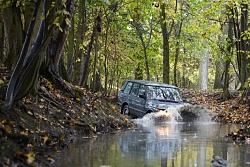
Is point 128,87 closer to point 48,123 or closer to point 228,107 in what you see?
point 228,107

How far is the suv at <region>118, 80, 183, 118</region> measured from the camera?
1688 centimetres

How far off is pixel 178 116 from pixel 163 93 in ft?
4.27

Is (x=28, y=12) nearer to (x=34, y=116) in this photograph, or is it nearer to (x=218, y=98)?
(x=34, y=116)

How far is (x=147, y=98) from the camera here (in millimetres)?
17156

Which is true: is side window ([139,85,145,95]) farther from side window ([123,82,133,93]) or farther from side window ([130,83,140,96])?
side window ([123,82,133,93])

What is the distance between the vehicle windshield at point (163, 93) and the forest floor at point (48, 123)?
3.41 m

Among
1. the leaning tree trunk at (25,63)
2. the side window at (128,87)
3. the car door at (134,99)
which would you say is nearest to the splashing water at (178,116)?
the car door at (134,99)

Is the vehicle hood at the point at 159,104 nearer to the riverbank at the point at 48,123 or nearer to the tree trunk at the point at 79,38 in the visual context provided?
the riverbank at the point at 48,123

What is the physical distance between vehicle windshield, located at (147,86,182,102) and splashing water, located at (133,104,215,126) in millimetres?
626

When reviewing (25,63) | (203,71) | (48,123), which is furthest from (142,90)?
(203,71)

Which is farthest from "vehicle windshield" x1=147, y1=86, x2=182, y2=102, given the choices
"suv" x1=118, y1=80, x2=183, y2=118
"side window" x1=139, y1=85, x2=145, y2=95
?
"side window" x1=139, y1=85, x2=145, y2=95

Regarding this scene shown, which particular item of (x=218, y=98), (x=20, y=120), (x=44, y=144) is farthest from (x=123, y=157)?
(x=218, y=98)

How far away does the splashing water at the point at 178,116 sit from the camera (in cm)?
1641

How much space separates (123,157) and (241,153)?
7.92ft
